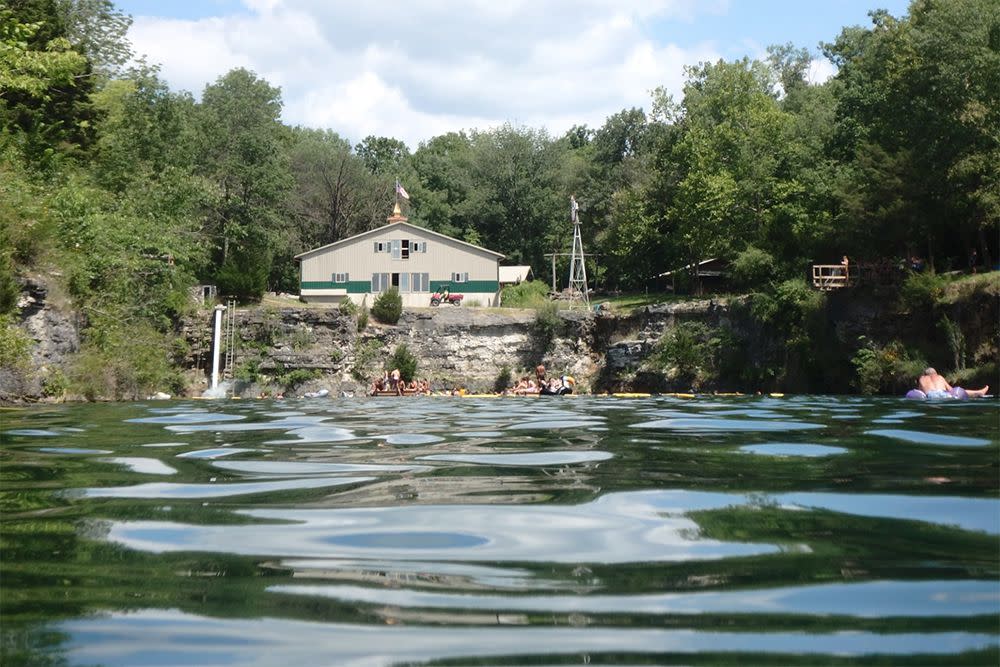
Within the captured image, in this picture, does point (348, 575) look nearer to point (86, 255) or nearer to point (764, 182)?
point (86, 255)

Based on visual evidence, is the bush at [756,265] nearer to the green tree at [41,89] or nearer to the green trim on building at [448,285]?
the green trim on building at [448,285]

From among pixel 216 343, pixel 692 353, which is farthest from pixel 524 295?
pixel 216 343

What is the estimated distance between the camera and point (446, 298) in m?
46.4

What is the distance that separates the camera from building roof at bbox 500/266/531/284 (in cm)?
5607

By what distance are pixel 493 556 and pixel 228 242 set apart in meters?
48.5

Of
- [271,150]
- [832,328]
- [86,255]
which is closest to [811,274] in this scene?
[832,328]

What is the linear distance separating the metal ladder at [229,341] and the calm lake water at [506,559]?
32367mm

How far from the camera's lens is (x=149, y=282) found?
3177 centimetres

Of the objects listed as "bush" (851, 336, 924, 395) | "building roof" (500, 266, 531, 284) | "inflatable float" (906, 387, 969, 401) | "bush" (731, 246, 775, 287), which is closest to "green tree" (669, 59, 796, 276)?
"bush" (731, 246, 775, 287)

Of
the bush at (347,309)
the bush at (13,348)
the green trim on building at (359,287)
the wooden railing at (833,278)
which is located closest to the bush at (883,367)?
Result: the wooden railing at (833,278)

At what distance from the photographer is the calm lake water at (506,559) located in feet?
5.79

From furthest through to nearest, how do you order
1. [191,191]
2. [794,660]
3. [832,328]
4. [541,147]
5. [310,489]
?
[541,147]
[191,191]
[832,328]
[310,489]
[794,660]

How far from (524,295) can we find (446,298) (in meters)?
4.60

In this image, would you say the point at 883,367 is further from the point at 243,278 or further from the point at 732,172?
the point at 243,278
